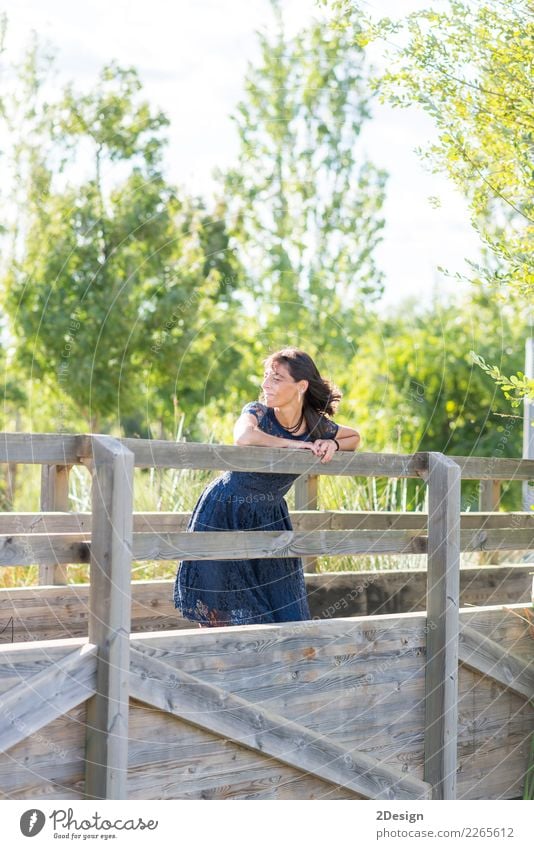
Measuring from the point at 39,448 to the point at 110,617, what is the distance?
547 millimetres

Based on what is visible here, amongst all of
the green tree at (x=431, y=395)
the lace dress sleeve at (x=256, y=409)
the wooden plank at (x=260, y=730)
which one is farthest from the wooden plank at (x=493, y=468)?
the green tree at (x=431, y=395)

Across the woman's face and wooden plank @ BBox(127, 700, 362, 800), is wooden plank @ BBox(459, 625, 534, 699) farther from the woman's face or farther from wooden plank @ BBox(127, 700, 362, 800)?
the woman's face

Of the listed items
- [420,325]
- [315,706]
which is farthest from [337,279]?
[315,706]

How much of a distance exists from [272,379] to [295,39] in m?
2.81

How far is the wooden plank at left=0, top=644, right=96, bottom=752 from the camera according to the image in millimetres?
2715

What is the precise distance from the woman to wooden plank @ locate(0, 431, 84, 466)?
38.8 inches

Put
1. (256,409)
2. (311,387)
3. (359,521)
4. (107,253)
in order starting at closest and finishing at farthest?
1. (256,409)
2. (311,387)
3. (359,521)
4. (107,253)

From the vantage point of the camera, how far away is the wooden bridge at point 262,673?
9.45 ft

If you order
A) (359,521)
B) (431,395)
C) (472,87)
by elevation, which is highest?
(472,87)

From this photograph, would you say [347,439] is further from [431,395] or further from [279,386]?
[431,395]

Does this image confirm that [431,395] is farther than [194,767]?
Yes

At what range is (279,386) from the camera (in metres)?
3.86
